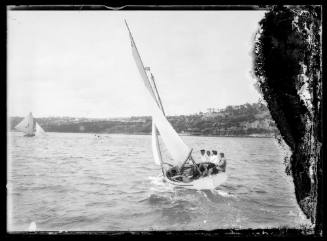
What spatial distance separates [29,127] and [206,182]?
5.07 feet

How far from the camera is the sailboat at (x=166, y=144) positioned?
2619 mm

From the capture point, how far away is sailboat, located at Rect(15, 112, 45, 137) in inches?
91.0

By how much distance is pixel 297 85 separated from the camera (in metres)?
2.42

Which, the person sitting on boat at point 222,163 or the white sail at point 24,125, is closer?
the white sail at point 24,125

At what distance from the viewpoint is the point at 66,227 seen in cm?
237

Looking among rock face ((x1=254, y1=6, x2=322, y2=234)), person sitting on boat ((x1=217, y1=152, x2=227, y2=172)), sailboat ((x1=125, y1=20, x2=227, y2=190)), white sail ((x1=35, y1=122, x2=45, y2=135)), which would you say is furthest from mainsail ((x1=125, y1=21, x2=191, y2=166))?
white sail ((x1=35, y1=122, x2=45, y2=135))

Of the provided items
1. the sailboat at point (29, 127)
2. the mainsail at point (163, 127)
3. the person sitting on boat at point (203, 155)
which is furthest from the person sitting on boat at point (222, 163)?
the sailboat at point (29, 127)

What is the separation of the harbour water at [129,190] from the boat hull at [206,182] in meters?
0.05

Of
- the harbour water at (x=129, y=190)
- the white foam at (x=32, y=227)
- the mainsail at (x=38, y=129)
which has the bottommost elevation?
the white foam at (x=32, y=227)

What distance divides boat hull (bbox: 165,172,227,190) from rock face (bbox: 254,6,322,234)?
1.83 feet

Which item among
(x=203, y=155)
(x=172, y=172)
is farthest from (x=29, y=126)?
(x=203, y=155)

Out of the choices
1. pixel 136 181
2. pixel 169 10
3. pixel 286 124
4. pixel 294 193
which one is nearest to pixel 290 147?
pixel 286 124

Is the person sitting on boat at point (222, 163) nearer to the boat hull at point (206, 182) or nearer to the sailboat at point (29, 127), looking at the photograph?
the boat hull at point (206, 182)
